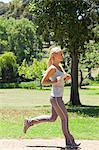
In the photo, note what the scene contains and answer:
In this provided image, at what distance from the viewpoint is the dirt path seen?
7902 mm

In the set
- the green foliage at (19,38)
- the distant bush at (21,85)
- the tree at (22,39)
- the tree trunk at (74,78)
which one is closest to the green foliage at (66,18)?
the tree trunk at (74,78)

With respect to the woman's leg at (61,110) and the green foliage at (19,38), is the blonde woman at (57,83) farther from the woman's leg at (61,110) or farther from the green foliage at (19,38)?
the green foliage at (19,38)

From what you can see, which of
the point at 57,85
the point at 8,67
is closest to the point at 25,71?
the point at 8,67

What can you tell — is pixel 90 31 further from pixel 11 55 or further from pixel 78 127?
pixel 11 55

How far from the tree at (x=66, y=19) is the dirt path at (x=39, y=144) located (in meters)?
11.1

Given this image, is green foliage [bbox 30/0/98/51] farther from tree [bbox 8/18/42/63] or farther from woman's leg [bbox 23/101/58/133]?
tree [bbox 8/18/42/63]

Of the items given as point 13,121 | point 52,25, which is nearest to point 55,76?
point 13,121

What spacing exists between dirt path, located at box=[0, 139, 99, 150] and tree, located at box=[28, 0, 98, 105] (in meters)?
11.1

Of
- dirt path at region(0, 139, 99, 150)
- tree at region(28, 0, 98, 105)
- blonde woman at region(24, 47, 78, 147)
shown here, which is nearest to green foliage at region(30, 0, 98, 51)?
tree at region(28, 0, 98, 105)

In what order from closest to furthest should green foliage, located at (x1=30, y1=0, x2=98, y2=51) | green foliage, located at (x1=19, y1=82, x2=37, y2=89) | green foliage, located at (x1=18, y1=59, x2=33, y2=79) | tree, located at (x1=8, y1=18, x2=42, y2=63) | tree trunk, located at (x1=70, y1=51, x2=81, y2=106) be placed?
green foliage, located at (x1=30, y1=0, x2=98, y2=51) < tree trunk, located at (x1=70, y1=51, x2=81, y2=106) < green foliage, located at (x1=19, y1=82, x2=37, y2=89) < green foliage, located at (x1=18, y1=59, x2=33, y2=79) < tree, located at (x1=8, y1=18, x2=42, y2=63)

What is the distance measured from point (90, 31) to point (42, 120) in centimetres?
1326

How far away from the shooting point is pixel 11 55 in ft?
221

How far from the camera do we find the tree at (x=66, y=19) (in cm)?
1931

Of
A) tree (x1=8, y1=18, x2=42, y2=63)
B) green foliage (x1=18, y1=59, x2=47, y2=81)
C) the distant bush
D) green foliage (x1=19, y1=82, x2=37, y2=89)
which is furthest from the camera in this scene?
tree (x1=8, y1=18, x2=42, y2=63)
